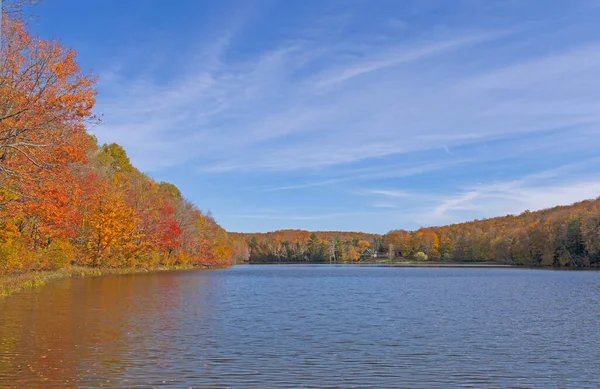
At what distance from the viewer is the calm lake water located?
13.4 metres

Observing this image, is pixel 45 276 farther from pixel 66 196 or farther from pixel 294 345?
pixel 294 345

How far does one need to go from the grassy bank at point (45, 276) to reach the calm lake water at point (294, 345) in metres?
5.14

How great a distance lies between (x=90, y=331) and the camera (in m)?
20.3

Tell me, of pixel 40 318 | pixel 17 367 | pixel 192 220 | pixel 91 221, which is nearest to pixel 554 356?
pixel 17 367

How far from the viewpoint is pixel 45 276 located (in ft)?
160

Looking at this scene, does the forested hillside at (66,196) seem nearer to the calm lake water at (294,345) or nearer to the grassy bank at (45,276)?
the grassy bank at (45,276)

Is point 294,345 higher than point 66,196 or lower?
lower

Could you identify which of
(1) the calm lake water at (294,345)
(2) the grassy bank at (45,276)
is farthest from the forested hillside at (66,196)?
(1) the calm lake water at (294,345)

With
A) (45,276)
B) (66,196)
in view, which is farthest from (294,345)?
(45,276)

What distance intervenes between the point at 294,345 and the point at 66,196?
69.1 feet

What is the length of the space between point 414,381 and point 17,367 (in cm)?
1066

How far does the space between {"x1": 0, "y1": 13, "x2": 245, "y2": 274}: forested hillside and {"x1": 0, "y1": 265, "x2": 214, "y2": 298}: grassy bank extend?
1.02m

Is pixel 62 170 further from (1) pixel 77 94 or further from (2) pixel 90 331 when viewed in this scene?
(2) pixel 90 331

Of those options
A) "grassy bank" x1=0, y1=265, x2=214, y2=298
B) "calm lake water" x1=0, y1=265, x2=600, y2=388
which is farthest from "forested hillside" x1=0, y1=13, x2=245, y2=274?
"calm lake water" x1=0, y1=265, x2=600, y2=388
